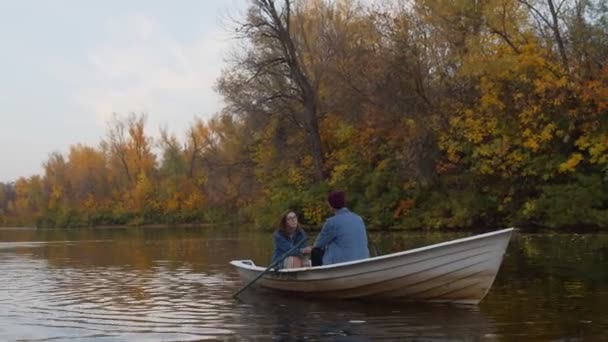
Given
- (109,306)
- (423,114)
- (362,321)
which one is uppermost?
(423,114)

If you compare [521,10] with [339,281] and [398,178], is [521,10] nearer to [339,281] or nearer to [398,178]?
[398,178]

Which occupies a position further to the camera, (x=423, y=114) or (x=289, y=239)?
(x=423, y=114)

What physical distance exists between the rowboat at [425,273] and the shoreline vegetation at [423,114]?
Result: 19.7 meters

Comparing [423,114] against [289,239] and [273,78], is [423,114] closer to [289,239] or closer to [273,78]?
[273,78]

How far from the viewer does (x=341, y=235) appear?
11289mm

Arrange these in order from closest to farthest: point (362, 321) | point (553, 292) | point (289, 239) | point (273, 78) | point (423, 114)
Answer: point (362, 321)
point (553, 292)
point (289, 239)
point (423, 114)
point (273, 78)

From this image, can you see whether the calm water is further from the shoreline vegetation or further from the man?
the shoreline vegetation

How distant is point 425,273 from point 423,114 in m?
25.1

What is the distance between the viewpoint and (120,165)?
82938mm

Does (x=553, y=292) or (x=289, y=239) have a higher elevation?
(x=289, y=239)

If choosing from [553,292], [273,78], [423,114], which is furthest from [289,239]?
[273,78]

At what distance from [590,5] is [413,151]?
9.77 meters

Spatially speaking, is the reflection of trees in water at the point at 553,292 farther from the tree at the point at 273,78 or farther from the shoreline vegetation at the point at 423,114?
the tree at the point at 273,78

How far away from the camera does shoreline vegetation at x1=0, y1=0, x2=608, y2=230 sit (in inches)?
1177
